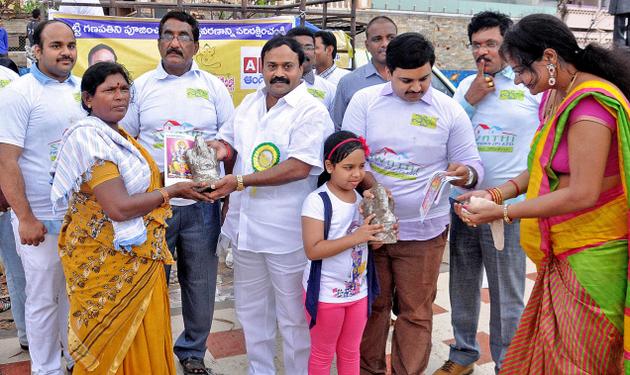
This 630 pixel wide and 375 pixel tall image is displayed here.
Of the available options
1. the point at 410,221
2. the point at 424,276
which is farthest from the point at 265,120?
the point at 424,276

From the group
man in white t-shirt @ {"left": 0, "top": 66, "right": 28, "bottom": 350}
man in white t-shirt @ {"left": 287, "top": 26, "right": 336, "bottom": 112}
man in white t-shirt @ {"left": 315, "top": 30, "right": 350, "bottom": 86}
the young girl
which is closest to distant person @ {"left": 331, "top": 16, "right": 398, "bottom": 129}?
man in white t-shirt @ {"left": 287, "top": 26, "right": 336, "bottom": 112}

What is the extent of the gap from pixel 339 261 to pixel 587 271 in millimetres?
1079

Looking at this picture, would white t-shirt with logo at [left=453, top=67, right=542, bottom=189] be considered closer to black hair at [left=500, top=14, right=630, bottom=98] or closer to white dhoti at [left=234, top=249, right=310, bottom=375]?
black hair at [left=500, top=14, right=630, bottom=98]

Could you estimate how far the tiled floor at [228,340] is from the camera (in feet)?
11.5

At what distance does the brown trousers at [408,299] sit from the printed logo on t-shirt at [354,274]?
0.28 meters

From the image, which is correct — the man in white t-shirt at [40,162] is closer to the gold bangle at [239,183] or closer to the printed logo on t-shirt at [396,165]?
the gold bangle at [239,183]

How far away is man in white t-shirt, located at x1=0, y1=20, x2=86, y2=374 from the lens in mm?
2915

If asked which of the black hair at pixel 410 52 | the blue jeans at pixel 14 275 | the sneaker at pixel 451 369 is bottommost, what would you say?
the sneaker at pixel 451 369

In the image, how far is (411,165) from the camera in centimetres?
291

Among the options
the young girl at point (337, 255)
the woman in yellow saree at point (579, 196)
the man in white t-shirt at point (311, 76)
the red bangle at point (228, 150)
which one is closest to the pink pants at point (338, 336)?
the young girl at point (337, 255)

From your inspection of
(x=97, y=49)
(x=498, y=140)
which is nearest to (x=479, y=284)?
(x=498, y=140)

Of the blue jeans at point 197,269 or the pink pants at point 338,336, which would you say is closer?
the pink pants at point 338,336

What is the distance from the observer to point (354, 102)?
3.03 m

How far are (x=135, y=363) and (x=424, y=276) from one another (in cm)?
148
